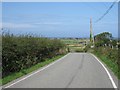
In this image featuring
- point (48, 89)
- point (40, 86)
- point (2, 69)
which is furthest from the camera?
point (2, 69)

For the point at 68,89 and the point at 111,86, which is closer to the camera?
the point at 68,89

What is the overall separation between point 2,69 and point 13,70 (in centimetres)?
219

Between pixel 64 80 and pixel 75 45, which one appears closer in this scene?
pixel 64 80

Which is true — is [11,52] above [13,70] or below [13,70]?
above

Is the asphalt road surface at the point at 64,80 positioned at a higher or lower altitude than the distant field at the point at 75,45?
higher

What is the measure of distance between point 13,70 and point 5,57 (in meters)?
2.18

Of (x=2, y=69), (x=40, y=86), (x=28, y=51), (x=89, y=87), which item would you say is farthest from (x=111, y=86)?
(x=28, y=51)

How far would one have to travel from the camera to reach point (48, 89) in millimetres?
11297

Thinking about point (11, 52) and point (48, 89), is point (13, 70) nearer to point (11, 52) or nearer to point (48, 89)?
point (11, 52)

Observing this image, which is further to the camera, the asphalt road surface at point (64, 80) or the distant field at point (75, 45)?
the distant field at point (75, 45)

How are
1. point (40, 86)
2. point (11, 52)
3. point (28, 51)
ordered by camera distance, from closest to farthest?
point (40, 86), point (11, 52), point (28, 51)

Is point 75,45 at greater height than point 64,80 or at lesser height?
lesser

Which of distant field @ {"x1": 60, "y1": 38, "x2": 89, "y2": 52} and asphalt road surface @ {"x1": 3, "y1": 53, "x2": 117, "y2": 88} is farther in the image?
distant field @ {"x1": 60, "y1": 38, "x2": 89, "y2": 52}

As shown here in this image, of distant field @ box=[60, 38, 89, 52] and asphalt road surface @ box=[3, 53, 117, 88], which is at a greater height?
asphalt road surface @ box=[3, 53, 117, 88]
